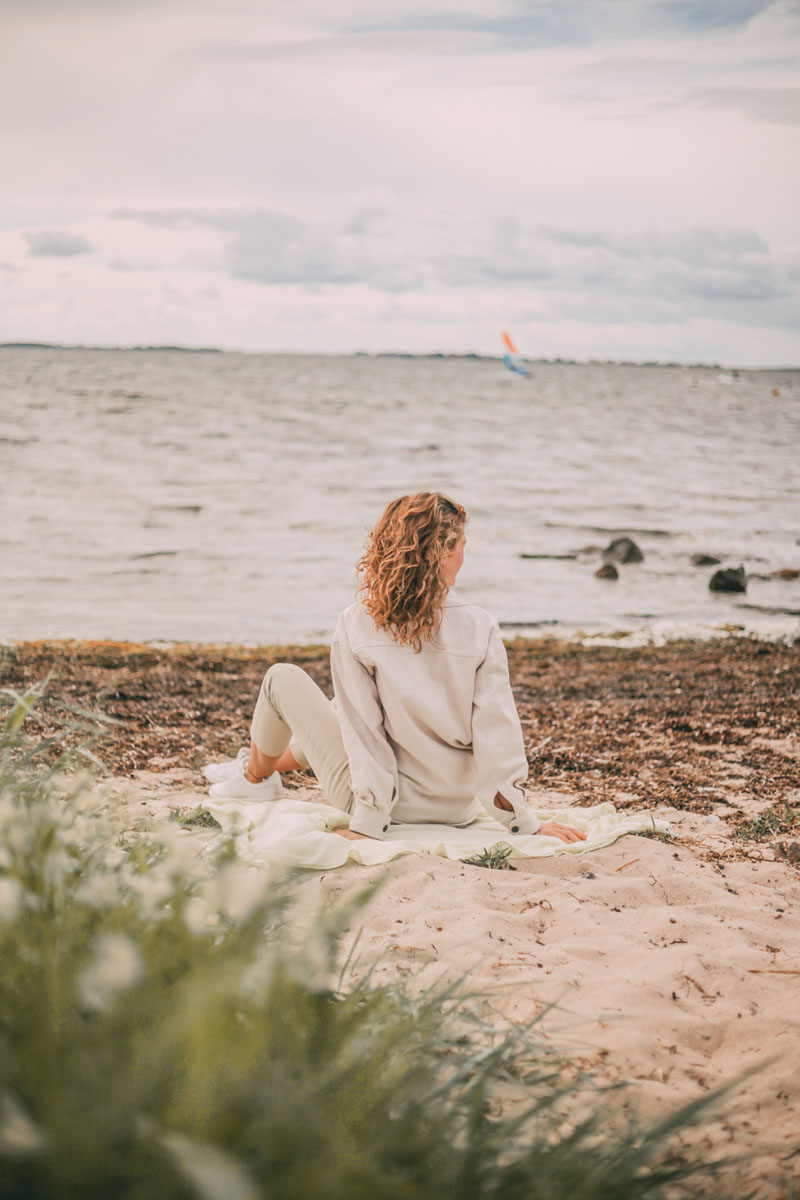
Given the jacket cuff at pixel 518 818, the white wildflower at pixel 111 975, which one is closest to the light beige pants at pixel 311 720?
the jacket cuff at pixel 518 818

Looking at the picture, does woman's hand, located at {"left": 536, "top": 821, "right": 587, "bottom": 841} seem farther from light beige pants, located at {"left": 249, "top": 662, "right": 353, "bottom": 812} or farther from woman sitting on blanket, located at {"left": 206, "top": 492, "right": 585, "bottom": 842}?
light beige pants, located at {"left": 249, "top": 662, "right": 353, "bottom": 812}

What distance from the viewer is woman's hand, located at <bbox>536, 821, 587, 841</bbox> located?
425 cm

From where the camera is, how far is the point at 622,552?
1725cm

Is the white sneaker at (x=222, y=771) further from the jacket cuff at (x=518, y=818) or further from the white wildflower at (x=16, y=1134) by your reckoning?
the white wildflower at (x=16, y=1134)

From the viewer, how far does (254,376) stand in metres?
82.6

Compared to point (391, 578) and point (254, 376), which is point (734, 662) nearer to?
point (391, 578)

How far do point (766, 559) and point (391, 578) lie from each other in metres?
15.5

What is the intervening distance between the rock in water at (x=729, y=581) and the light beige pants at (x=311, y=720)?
12.0 metres

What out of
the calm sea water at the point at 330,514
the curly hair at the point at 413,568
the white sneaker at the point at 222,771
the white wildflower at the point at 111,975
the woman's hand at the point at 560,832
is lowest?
the calm sea water at the point at 330,514

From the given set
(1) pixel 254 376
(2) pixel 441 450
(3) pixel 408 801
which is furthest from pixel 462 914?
(1) pixel 254 376

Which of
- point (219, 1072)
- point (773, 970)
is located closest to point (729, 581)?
point (773, 970)

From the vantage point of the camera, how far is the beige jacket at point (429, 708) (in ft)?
13.5

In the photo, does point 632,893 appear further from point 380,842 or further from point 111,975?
point 111,975

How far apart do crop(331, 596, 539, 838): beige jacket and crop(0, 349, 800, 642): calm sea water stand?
7.22 metres
